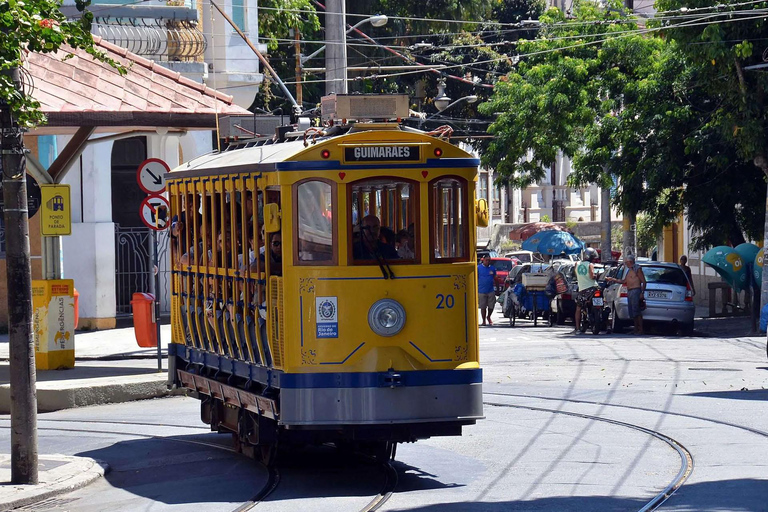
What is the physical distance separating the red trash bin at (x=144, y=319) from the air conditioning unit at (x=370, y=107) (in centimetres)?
927

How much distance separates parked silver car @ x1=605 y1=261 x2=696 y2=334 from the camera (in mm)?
26656

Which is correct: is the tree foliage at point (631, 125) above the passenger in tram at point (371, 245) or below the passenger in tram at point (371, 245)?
above

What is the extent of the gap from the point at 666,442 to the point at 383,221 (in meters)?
3.66

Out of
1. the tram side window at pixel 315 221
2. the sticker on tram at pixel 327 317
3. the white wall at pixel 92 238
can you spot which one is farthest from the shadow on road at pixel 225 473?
the white wall at pixel 92 238

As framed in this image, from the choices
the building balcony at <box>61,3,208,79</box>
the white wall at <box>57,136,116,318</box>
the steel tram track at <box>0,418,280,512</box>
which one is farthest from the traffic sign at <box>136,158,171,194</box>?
the building balcony at <box>61,3,208,79</box>

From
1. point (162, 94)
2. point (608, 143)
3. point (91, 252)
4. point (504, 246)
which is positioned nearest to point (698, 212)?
point (608, 143)

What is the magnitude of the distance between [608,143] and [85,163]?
1248 cm

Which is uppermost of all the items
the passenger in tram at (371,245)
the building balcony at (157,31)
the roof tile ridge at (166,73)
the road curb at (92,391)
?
the building balcony at (157,31)

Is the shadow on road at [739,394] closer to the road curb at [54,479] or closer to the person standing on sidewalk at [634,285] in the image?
the road curb at [54,479]

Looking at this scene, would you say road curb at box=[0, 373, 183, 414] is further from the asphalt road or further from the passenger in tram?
the passenger in tram

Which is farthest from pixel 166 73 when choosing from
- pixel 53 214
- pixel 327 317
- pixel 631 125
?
pixel 631 125

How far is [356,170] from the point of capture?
1077cm

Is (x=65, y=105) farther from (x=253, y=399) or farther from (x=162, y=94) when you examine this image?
(x=253, y=399)

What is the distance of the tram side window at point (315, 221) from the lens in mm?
10695
